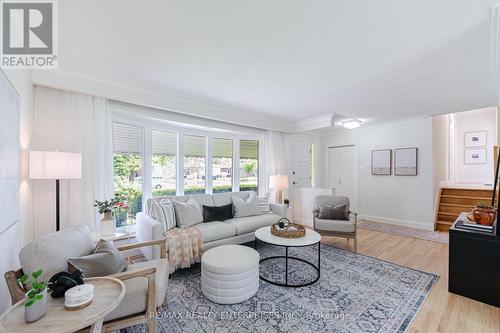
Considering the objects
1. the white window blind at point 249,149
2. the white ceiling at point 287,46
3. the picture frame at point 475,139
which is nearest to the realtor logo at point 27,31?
the white ceiling at point 287,46

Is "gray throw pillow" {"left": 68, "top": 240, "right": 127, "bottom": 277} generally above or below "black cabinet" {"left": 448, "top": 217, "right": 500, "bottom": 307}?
above

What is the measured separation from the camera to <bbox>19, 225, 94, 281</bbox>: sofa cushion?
4.54ft

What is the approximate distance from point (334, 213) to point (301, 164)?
2.44 m

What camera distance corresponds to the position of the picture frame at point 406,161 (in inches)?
196

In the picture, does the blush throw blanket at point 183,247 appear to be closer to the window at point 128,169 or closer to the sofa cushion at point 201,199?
the sofa cushion at point 201,199

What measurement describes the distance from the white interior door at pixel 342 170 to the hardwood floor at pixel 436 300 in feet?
7.64

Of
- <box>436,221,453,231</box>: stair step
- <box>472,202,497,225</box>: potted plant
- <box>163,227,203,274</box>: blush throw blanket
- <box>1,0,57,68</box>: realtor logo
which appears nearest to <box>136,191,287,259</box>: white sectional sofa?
<box>163,227,203,274</box>: blush throw blanket

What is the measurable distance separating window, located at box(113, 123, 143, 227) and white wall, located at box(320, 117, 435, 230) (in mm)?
5265

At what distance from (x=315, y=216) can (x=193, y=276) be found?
227 cm

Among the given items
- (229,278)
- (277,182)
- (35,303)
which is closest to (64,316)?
(35,303)

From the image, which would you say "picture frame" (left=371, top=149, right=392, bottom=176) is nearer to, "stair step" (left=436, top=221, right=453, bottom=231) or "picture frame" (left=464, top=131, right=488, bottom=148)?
"stair step" (left=436, top=221, right=453, bottom=231)

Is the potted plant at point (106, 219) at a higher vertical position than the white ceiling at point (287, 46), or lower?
lower

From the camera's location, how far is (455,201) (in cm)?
521

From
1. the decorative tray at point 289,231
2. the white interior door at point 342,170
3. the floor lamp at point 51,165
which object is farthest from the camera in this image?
the white interior door at point 342,170
